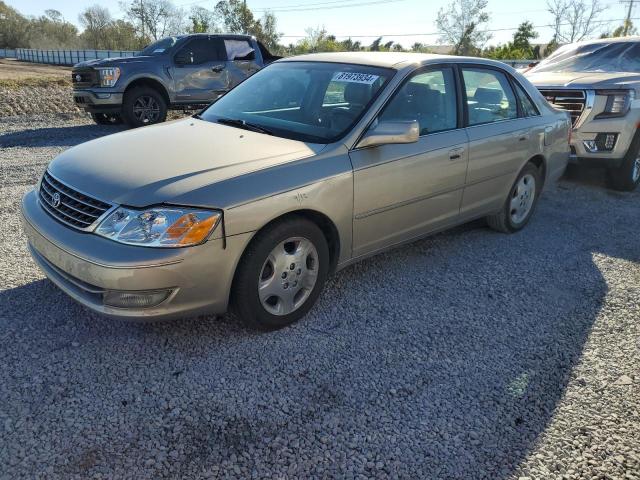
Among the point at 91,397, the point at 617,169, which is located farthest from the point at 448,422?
the point at 617,169

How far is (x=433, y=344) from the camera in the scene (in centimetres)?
316

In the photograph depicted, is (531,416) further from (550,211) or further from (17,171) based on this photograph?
(17,171)

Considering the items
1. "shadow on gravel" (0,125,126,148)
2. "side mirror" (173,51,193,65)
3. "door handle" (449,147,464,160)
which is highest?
"side mirror" (173,51,193,65)

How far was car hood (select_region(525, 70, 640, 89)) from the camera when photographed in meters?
6.60

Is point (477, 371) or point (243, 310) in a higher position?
point (243, 310)

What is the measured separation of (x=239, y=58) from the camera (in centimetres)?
1108

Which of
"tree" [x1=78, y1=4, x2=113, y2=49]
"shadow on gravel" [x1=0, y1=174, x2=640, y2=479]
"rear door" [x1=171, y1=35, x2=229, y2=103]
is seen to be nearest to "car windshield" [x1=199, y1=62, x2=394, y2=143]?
"shadow on gravel" [x1=0, y1=174, x2=640, y2=479]

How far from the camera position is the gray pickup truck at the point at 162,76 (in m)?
9.59

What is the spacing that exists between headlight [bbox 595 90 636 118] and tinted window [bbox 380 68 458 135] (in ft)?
11.6

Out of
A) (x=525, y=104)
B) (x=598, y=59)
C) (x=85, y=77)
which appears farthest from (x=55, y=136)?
(x=598, y=59)

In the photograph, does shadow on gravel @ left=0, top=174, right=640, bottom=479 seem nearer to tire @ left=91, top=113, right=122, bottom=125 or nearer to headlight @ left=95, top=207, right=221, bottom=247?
headlight @ left=95, top=207, right=221, bottom=247

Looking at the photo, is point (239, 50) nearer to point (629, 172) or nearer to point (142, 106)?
point (142, 106)

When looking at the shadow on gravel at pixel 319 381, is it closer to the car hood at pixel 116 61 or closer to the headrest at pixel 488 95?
the headrest at pixel 488 95

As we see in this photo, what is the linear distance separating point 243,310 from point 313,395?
2.12 ft
